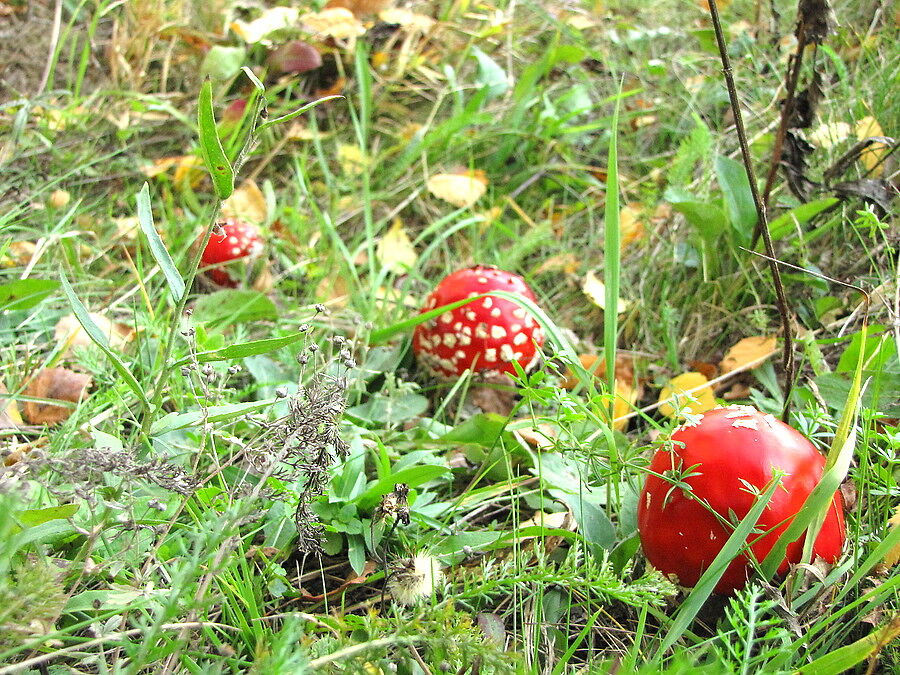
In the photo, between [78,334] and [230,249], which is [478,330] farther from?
[78,334]

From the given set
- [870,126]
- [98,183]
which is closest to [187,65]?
[98,183]

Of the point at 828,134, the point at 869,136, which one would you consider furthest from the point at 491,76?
the point at 869,136

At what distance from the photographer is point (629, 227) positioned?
2719 millimetres

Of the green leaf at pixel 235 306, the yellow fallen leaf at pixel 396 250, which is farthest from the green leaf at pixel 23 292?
the yellow fallen leaf at pixel 396 250

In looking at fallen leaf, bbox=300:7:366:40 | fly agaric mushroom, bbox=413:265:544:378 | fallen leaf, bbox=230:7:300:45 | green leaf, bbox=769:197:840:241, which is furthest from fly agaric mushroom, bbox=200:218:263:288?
green leaf, bbox=769:197:840:241

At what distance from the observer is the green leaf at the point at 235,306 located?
7.12ft

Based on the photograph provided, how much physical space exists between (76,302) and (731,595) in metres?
1.19

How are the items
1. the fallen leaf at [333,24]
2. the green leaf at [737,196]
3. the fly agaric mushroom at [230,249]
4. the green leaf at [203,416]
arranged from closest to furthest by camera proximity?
the green leaf at [203,416], the green leaf at [737,196], the fly agaric mushroom at [230,249], the fallen leaf at [333,24]

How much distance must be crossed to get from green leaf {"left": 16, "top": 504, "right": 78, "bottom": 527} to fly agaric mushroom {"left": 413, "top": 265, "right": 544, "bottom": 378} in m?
1.08

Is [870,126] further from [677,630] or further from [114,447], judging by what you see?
[114,447]

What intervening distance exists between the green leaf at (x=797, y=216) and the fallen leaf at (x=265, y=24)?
2.07 metres

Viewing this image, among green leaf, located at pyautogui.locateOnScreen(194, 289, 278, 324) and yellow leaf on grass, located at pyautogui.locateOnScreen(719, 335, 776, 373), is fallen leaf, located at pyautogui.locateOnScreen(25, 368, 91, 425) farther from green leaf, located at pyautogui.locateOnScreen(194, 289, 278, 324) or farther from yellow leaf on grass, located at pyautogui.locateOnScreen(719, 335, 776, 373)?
yellow leaf on grass, located at pyautogui.locateOnScreen(719, 335, 776, 373)

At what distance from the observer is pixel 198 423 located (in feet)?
4.32

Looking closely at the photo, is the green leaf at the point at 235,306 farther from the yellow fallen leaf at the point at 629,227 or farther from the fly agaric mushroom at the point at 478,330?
the yellow fallen leaf at the point at 629,227
